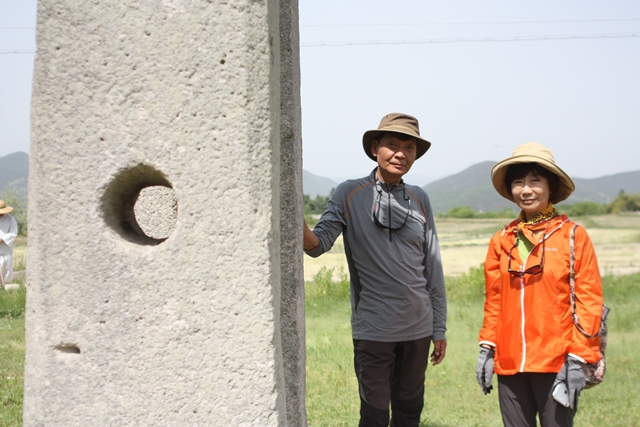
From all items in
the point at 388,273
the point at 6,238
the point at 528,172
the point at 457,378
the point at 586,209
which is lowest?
the point at 457,378

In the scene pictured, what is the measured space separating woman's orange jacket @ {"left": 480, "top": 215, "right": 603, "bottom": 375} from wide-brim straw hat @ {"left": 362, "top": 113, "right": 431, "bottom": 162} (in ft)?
2.74

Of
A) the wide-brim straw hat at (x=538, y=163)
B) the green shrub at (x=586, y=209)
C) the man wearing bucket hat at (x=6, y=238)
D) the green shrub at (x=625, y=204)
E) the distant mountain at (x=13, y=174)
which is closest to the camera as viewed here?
the wide-brim straw hat at (x=538, y=163)

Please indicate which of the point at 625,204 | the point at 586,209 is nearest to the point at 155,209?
the point at 586,209

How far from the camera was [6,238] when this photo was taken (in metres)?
8.75

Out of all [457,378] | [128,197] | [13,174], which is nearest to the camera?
[128,197]

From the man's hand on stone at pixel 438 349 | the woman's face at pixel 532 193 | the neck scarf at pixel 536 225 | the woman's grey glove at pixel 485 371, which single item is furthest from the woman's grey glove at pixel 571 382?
the man's hand on stone at pixel 438 349

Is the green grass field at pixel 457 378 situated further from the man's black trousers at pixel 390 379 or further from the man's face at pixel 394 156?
the man's face at pixel 394 156

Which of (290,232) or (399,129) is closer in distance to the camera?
(290,232)

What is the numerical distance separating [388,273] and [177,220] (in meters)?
1.53

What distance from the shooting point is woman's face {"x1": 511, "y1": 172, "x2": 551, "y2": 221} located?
10.4 feet

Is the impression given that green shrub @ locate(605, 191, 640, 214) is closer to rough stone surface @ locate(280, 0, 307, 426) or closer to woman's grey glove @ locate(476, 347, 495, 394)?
woman's grey glove @ locate(476, 347, 495, 394)

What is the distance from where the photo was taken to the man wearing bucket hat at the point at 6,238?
28.7ft

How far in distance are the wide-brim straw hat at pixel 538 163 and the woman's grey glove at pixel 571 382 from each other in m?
0.87

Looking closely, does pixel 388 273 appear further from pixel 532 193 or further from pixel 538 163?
pixel 538 163
